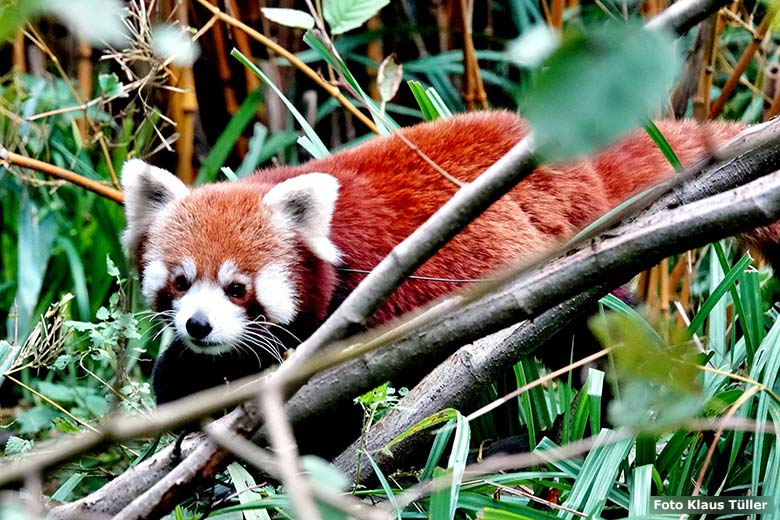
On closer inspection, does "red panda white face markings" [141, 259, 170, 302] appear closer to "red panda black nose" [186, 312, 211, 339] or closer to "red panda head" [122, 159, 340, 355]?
"red panda head" [122, 159, 340, 355]

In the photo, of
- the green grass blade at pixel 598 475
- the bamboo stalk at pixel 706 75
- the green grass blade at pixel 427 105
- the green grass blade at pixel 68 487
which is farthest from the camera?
the bamboo stalk at pixel 706 75

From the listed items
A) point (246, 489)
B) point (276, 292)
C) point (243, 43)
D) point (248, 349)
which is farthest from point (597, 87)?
point (243, 43)

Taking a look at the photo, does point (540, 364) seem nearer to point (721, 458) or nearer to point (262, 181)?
point (721, 458)

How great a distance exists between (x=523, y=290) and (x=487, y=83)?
3708 mm

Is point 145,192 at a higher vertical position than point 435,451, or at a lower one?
higher

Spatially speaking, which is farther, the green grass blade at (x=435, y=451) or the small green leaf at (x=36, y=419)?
the small green leaf at (x=36, y=419)

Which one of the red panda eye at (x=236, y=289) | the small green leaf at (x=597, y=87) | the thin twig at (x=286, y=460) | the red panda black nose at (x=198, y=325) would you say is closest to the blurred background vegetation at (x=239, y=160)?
the red panda black nose at (x=198, y=325)

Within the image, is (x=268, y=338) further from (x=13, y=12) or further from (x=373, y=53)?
(x=373, y=53)

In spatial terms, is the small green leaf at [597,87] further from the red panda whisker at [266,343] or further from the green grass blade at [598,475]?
the red panda whisker at [266,343]

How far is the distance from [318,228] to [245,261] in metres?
0.21

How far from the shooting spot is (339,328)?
917 mm

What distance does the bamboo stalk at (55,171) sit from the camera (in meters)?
2.59

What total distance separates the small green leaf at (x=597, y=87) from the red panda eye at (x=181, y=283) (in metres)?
1.88

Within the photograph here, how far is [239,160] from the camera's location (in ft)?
14.0
